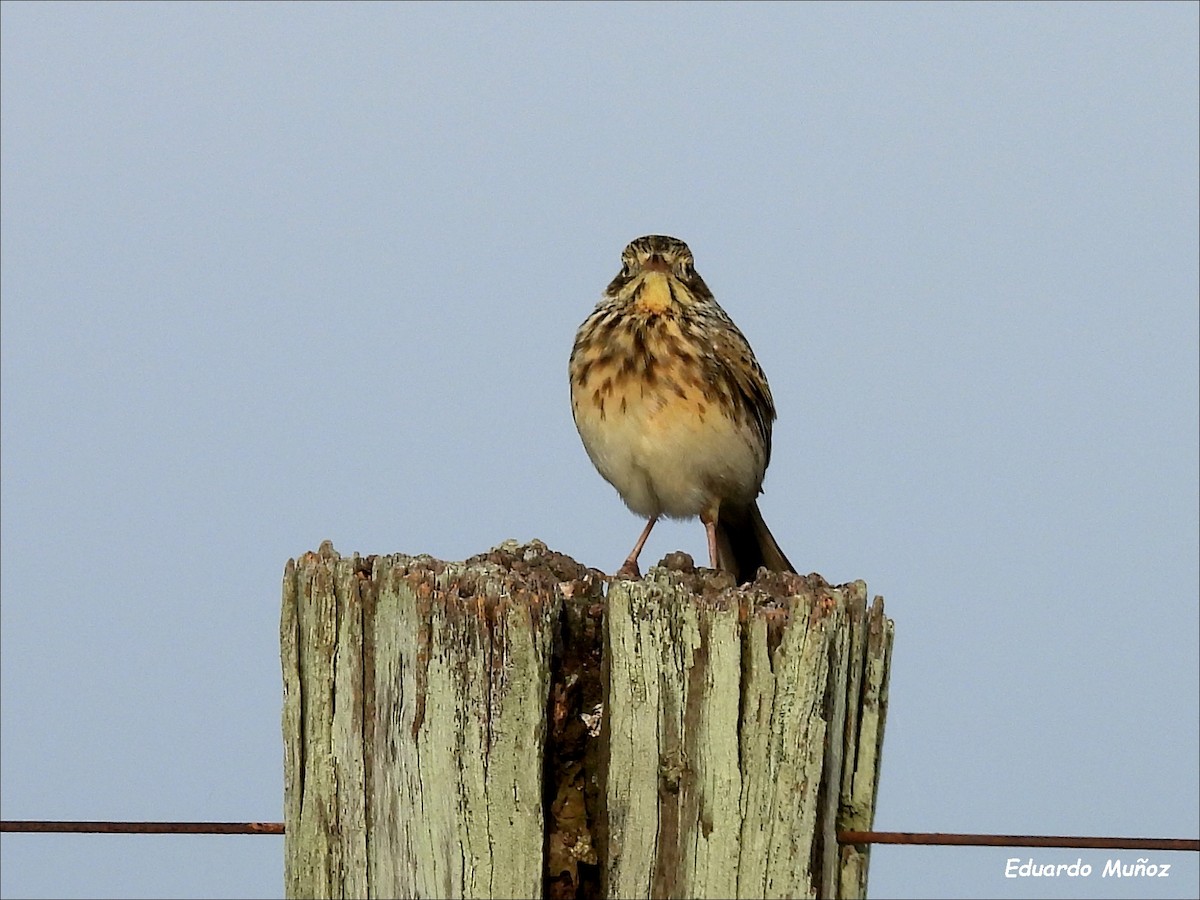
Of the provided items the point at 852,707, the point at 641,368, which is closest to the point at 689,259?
the point at 641,368

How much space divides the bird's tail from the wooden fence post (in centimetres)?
325

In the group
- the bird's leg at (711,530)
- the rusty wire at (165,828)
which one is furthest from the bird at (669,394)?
the rusty wire at (165,828)

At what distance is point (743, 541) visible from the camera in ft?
23.2

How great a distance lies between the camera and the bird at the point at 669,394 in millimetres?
6422

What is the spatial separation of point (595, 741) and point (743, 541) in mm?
3410

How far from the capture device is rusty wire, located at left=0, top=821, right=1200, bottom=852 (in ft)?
12.2

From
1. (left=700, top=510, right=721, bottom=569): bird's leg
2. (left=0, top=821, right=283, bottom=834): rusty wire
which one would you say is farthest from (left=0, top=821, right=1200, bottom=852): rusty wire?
(left=700, top=510, right=721, bottom=569): bird's leg

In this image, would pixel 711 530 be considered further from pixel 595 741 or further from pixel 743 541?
pixel 595 741

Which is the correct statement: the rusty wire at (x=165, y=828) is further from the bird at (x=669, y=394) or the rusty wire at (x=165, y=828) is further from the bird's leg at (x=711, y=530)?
the bird's leg at (x=711, y=530)

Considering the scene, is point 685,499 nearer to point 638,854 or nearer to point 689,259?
point 689,259

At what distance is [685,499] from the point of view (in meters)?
6.74

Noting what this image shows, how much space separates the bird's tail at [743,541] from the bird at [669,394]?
3.3 inches

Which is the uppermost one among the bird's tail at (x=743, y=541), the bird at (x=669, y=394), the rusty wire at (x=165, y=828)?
the bird at (x=669, y=394)

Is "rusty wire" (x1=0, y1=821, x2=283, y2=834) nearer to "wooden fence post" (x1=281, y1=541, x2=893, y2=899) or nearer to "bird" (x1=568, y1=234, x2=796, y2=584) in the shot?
"wooden fence post" (x1=281, y1=541, x2=893, y2=899)
